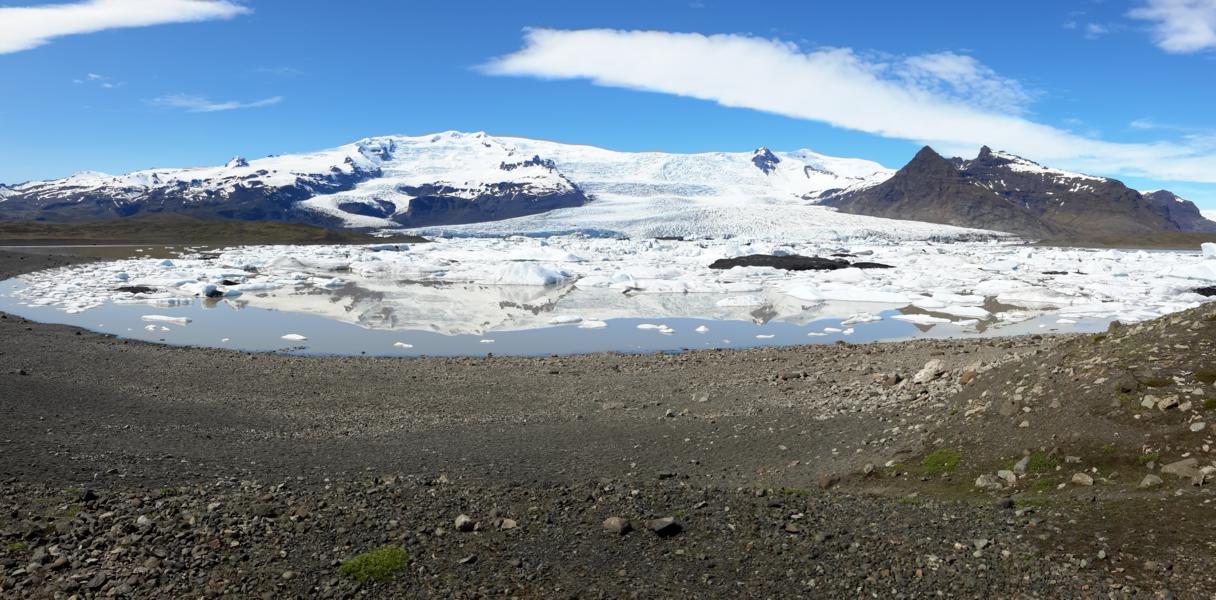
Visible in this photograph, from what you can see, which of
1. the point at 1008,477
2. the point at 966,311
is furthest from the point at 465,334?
the point at 966,311

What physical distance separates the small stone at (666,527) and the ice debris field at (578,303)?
12164mm

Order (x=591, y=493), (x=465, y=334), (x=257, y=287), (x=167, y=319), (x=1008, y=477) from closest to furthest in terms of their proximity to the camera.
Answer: (x=1008, y=477)
(x=591, y=493)
(x=465, y=334)
(x=167, y=319)
(x=257, y=287)

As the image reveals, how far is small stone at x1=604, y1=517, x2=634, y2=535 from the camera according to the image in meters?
6.11

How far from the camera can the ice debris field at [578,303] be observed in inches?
816

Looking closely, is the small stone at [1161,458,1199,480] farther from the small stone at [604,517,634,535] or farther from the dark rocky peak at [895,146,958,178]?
the dark rocky peak at [895,146,958,178]

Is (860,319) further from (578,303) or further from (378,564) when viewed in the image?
(378,564)

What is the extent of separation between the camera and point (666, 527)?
609cm

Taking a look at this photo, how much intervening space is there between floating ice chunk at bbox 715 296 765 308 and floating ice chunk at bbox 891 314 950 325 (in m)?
5.58

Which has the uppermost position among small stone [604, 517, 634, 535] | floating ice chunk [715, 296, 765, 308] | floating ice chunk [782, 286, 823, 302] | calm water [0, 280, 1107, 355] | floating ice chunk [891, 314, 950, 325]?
floating ice chunk [782, 286, 823, 302]

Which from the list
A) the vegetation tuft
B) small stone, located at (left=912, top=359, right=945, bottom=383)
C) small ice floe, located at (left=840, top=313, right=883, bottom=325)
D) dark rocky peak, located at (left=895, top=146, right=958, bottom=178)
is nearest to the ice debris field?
small ice floe, located at (left=840, top=313, right=883, bottom=325)

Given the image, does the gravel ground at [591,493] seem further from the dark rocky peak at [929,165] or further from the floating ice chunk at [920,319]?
the dark rocky peak at [929,165]

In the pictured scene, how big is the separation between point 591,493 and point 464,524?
1.27 metres

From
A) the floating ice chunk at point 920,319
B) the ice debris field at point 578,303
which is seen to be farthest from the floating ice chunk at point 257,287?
the floating ice chunk at point 920,319

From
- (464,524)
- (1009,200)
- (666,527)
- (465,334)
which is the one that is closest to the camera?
(666,527)
